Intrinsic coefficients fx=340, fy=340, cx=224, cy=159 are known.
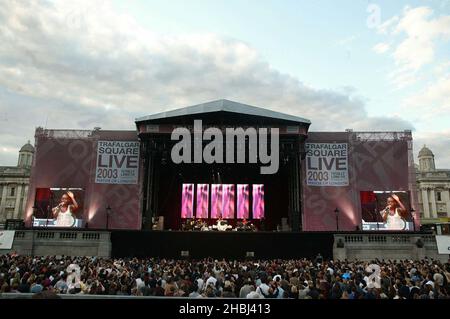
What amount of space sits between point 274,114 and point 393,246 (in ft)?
42.6

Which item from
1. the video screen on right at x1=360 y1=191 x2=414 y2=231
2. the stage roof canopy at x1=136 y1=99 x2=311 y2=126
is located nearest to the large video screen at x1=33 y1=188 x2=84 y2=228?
the stage roof canopy at x1=136 y1=99 x2=311 y2=126

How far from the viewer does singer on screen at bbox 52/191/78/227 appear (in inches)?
1152

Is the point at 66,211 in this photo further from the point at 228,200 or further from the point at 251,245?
the point at 251,245

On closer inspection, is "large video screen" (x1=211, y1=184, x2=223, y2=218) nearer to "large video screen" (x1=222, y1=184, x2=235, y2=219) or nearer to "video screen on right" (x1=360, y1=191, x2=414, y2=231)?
"large video screen" (x1=222, y1=184, x2=235, y2=219)

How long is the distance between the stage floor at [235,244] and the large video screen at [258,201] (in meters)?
11.9

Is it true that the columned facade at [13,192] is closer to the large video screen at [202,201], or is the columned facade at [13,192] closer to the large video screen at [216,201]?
the large video screen at [202,201]

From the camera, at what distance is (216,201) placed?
115 feet

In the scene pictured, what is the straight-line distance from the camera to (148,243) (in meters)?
23.1

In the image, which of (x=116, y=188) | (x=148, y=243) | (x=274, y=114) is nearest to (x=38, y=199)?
(x=116, y=188)

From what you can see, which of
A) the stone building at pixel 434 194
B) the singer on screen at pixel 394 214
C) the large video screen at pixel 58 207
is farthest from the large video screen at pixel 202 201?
the stone building at pixel 434 194

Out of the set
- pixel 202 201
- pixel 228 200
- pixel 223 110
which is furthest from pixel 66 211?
pixel 223 110

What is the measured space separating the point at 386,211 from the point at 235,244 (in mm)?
14715
